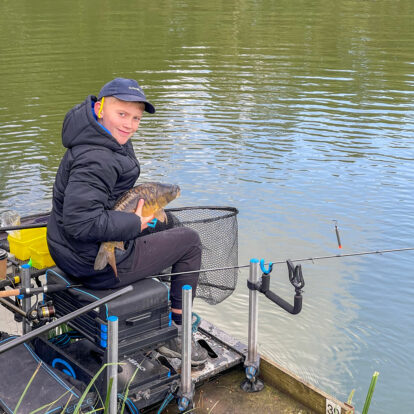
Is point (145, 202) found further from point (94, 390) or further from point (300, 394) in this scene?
point (300, 394)

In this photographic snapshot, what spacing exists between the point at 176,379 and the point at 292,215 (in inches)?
179

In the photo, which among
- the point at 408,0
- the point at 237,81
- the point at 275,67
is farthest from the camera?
the point at 408,0

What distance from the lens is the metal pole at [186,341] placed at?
3.29 metres

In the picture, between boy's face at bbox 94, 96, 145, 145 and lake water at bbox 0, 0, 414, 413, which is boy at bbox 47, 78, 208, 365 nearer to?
boy's face at bbox 94, 96, 145, 145

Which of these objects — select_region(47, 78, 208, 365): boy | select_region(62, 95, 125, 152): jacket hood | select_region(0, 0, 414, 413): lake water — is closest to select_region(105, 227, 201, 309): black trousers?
select_region(47, 78, 208, 365): boy

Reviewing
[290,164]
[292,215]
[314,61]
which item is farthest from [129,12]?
[292,215]

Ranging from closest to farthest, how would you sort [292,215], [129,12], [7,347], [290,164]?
[7,347]
[292,215]
[290,164]
[129,12]

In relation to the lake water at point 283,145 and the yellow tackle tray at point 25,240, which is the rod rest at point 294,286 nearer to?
the yellow tackle tray at point 25,240

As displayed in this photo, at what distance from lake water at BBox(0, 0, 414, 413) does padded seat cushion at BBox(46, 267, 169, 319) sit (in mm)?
2111

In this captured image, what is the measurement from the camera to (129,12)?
25703 mm

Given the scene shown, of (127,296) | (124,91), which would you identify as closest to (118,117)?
(124,91)

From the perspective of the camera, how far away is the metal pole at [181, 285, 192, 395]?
3295 mm

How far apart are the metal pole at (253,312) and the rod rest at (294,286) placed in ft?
0.14

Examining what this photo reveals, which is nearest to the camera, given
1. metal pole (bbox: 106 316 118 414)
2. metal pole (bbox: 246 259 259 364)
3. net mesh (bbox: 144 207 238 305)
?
metal pole (bbox: 106 316 118 414)
